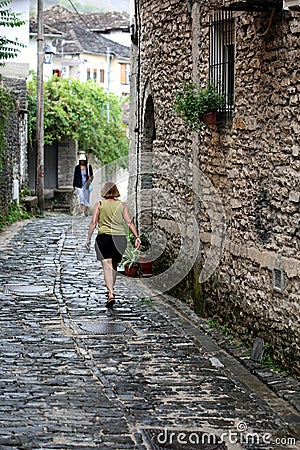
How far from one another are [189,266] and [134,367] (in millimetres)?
3596

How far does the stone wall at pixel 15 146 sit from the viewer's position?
23.7m

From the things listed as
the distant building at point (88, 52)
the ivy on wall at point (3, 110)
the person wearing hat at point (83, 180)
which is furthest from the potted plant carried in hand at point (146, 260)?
the distant building at point (88, 52)

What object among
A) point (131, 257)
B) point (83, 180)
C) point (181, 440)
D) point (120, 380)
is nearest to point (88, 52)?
point (83, 180)

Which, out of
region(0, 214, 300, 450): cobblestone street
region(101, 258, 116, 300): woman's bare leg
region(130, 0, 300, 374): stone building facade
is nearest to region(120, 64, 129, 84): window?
region(130, 0, 300, 374): stone building facade

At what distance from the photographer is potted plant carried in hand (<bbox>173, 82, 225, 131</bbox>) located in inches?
429

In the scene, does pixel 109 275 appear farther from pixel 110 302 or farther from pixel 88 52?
pixel 88 52

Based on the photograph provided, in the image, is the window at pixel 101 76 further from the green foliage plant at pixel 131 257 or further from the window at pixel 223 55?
the window at pixel 223 55

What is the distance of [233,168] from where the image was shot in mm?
10445

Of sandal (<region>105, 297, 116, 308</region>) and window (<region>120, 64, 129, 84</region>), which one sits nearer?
sandal (<region>105, 297, 116, 308</region>)

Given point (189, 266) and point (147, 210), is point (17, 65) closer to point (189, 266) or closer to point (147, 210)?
point (147, 210)

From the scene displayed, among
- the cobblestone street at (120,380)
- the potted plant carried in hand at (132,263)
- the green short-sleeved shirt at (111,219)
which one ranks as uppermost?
the green short-sleeved shirt at (111,219)

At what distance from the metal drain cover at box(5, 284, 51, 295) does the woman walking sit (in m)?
1.24

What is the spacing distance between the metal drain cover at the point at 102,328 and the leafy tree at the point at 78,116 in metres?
21.9

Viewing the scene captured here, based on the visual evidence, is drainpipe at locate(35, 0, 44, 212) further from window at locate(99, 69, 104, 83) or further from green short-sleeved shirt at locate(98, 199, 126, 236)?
window at locate(99, 69, 104, 83)
